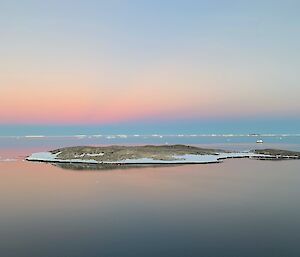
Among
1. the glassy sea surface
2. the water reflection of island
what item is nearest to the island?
the water reflection of island

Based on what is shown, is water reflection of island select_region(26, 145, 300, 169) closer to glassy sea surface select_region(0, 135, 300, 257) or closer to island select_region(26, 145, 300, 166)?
island select_region(26, 145, 300, 166)

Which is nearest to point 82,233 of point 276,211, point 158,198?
point 158,198

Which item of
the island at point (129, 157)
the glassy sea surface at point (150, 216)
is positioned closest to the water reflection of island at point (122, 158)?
the island at point (129, 157)

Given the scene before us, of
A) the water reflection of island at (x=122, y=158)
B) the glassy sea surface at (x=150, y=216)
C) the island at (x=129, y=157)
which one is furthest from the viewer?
the island at (x=129, y=157)

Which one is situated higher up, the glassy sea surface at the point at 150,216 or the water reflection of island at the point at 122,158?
the water reflection of island at the point at 122,158

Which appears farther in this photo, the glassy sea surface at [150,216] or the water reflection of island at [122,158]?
Result: the water reflection of island at [122,158]

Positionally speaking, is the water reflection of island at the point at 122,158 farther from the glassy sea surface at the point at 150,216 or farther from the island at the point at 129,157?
the glassy sea surface at the point at 150,216

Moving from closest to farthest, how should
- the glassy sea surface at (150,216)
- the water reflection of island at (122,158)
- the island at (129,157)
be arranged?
the glassy sea surface at (150,216) → the water reflection of island at (122,158) → the island at (129,157)

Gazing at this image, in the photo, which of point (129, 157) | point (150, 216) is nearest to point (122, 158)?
point (129, 157)

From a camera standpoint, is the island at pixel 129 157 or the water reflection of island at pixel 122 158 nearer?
the water reflection of island at pixel 122 158

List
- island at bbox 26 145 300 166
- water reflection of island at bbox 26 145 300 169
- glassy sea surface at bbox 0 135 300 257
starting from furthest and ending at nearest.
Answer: island at bbox 26 145 300 166
water reflection of island at bbox 26 145 300 169
glassy sea surface at bbox 0 135 300 257
